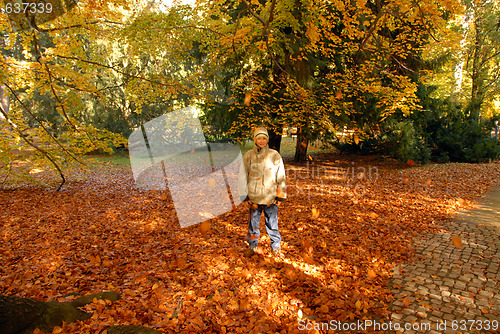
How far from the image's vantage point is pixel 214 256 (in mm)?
4633

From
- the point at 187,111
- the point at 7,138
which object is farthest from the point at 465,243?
the point at 187,111

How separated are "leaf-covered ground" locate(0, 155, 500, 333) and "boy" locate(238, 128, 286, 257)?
784mm

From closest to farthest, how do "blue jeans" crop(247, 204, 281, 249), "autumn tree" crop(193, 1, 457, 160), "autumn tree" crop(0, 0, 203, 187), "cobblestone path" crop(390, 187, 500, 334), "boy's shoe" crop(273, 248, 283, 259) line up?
"cobblestone path" crop(390, 187, 500, 334) → "blue jeans" crop(247, 204, 281, 249) → "boy's shoe" crop(273, 248, 283, 259) → "autumn tree" crop(0, 0, 203, 187) → "autumn tree" crop(193, 1, 457, 160)

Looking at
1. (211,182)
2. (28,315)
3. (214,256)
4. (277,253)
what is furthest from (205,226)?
(211,182)

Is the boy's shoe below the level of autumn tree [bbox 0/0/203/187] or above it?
below

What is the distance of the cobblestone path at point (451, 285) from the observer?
2.98m

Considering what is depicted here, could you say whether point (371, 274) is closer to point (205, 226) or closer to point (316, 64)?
point (205, 226)

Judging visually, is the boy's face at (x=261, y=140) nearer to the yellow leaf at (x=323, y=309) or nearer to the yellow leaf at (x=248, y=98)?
the yellow leaf at (x=323, y=309)

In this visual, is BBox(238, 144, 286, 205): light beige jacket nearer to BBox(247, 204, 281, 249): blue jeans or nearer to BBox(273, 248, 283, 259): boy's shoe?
BBox(247, 204, 281, 249): blue jeans

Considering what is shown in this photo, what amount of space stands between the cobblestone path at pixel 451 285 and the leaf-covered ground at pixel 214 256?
9.2 inches

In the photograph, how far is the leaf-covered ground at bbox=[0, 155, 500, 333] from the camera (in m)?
3.22

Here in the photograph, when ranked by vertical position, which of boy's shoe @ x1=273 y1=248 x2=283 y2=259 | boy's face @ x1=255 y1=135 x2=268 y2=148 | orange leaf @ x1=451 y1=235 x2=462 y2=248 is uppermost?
boy's face @ x1=255 y1=135 x2=268 y2=148

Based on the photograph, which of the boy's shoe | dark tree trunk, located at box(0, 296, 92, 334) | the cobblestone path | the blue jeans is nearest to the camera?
dark tree trunk, located at box(0, 296, 92, 334)

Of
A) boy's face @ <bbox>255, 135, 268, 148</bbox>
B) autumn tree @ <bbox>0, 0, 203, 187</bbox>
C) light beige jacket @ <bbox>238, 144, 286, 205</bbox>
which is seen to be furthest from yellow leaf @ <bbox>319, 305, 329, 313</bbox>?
autumn tree @ <bbox>0, 0, 203, 187</bbox>
